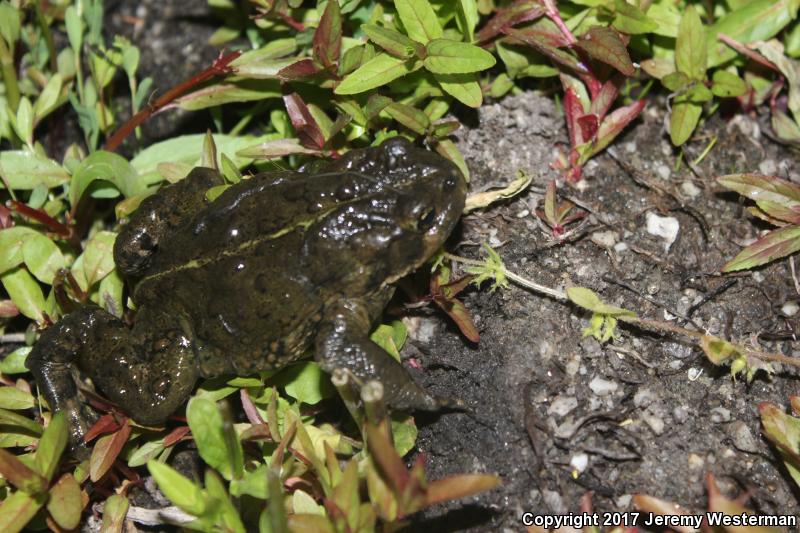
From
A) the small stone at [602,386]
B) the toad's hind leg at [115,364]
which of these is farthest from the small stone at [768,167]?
the toad's hind leg at [115,364]

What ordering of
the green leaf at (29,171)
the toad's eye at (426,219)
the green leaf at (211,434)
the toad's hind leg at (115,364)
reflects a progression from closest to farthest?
the green leaf at (211,434), the toad's eye at (426,219), the toad's hind leg at (115,364), the green leaf at (29,171)

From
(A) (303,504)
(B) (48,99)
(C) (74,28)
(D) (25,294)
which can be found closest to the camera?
(A) (303,504)

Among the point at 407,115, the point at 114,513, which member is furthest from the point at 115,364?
the point at 407,115

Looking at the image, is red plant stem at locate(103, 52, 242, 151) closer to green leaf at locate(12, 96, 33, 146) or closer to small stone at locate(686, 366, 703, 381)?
green leaf at locate(12, 96, 33, 146)

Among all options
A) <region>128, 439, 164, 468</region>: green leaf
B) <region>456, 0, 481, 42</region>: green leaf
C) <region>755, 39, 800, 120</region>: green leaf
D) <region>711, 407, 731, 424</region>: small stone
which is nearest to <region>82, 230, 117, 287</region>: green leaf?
<region>128, 439, 164, 468</region>: green leaf

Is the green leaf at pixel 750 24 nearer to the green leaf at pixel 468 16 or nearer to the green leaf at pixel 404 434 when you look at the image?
the green leaf at pixel 468 16

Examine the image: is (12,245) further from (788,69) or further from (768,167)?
(788,69)
